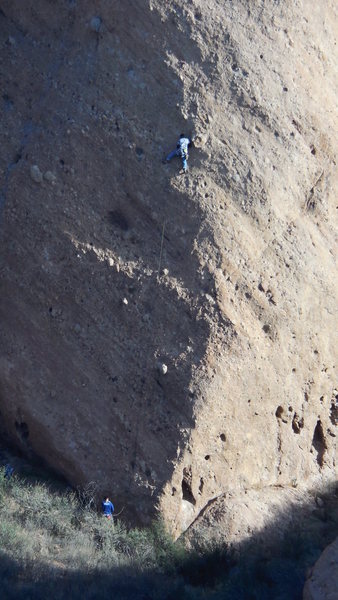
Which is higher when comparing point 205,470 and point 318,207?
point 318,207

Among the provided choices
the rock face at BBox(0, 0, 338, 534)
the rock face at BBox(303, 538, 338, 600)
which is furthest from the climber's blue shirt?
the rock face at BBox(303, 538, 338, 600)

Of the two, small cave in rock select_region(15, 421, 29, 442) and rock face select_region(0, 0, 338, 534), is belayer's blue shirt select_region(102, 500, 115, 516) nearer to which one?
rock face select_region(0, 0, 338, 534)

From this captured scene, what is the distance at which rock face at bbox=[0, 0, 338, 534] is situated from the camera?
9.20m

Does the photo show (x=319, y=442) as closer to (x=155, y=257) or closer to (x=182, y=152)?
(x=155, y=257)

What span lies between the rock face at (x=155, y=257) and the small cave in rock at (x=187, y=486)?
23 mm

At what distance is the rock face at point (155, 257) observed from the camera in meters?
9.20

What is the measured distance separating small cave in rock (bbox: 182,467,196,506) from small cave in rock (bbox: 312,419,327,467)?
2035mm

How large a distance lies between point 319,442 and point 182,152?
391 centimetres

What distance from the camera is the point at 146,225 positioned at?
9.49 m

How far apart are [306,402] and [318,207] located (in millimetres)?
2411

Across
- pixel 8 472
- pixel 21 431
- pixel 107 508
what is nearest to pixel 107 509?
pixel 107 508

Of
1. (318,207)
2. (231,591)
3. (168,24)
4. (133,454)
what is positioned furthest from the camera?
(318,207)

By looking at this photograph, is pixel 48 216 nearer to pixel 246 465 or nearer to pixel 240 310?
pixel 240 310

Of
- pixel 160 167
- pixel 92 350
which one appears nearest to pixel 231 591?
pixel 92 350
